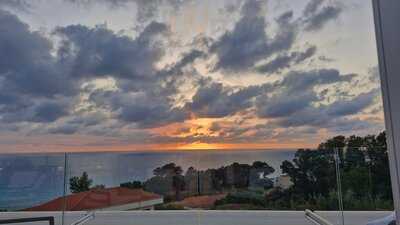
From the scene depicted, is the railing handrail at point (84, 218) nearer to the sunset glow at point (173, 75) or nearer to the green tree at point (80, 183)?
the green tree at point (80, 183)

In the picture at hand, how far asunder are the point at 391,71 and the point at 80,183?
473cm

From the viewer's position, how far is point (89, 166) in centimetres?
480

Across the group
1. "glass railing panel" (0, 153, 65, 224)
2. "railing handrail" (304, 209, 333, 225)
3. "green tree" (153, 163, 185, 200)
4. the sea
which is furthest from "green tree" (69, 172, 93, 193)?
"railing handrail" (304, 209, 333, 225)

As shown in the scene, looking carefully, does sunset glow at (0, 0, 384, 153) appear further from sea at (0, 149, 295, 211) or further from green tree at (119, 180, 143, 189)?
→ green tree at (119, 180, 143, 189)

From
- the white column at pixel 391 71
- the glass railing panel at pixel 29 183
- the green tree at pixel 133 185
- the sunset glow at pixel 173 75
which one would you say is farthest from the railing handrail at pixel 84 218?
the white column at pixel 391 71

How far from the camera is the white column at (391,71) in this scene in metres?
0.60

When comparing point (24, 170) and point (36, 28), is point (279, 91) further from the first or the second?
point (24, 170)

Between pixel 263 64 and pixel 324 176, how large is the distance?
1359mm

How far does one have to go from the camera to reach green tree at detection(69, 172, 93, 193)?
4711mm

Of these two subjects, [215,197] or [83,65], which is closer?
[83,65]

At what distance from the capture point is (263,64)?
352 centimetres

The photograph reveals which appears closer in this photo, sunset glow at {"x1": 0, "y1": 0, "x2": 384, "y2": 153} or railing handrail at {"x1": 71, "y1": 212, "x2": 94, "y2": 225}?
sunset glow at {"x1": 0, "y1": 0, "x2": 384, "y2": 153}

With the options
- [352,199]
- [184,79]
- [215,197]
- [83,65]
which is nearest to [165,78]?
[184,79]

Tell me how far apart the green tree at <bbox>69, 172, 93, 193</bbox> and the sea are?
0.06 meters
